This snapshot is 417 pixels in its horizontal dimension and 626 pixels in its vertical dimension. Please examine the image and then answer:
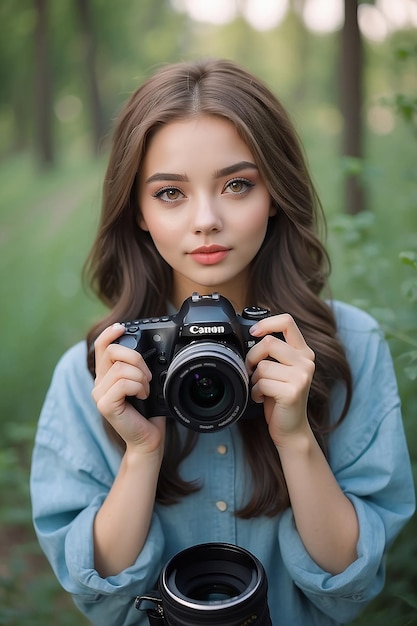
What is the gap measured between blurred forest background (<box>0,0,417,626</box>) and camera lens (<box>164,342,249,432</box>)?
0.41m

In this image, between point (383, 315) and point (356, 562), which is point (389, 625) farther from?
point (383, 315)

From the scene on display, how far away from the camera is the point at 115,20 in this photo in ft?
15.6

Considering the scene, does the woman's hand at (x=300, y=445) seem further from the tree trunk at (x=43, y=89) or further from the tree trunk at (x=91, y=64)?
the tree trunk at (x=43, y=89)

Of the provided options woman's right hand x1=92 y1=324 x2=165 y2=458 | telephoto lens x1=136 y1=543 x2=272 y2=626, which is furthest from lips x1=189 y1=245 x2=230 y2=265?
telephoto lens x1=136 y1=543 x2=272 y2=626

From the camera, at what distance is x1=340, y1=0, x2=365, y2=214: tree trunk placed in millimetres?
2926

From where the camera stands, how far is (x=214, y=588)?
1.14m

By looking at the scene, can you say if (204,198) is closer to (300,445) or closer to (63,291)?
(300,445)

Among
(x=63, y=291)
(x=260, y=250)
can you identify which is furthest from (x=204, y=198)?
(x=63, y=291)

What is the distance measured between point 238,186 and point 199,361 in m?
0.41

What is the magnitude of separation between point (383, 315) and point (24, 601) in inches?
61.4

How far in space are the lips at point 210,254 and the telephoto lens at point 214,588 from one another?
1.84ft

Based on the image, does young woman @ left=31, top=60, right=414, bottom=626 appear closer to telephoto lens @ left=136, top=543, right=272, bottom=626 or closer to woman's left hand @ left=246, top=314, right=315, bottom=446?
woman's left hand @ left=246, top=314, right=315, bottom=446

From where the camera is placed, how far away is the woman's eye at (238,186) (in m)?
1.27

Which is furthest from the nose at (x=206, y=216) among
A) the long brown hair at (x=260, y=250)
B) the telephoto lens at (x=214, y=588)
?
the telephoto lens at (x=214, y=588)
